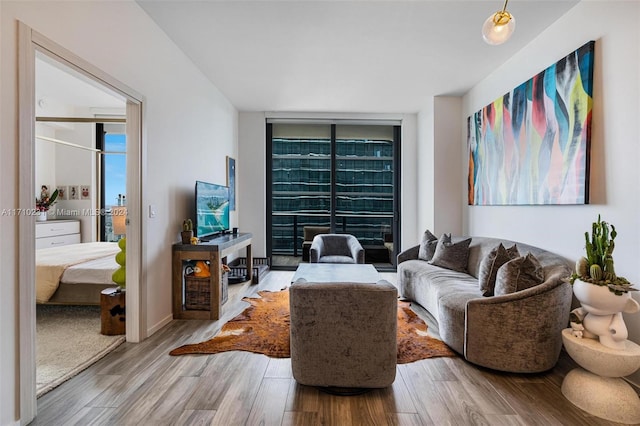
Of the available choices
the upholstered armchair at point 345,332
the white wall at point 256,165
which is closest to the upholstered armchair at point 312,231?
the white wall at point 256,165

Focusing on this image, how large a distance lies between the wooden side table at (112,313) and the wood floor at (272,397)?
0.39 meters

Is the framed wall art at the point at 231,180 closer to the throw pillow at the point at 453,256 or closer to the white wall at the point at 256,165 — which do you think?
the white wall at the point at 256,165

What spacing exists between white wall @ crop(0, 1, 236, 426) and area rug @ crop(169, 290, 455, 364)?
684 millimetres

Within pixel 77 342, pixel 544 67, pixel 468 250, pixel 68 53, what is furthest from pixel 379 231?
pixel 68 53

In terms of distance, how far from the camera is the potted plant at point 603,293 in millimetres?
1872

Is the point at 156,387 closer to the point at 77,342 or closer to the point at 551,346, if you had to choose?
the point at 77,342

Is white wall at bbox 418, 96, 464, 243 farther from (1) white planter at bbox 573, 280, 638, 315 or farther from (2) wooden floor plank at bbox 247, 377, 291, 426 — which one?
(2) wooden floor plank at bbox 247, 377, 291, 426

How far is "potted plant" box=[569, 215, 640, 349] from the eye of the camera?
6.14 feet

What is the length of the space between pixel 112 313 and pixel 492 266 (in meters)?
3.32

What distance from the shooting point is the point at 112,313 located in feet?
9.19

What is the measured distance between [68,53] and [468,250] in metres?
4.09

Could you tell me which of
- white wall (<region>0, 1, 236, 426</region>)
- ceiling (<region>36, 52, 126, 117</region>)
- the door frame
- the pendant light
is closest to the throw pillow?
A: the pendant light

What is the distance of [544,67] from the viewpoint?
2.98 meters

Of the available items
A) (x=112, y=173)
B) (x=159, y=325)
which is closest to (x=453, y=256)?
(x=159, y=325)
